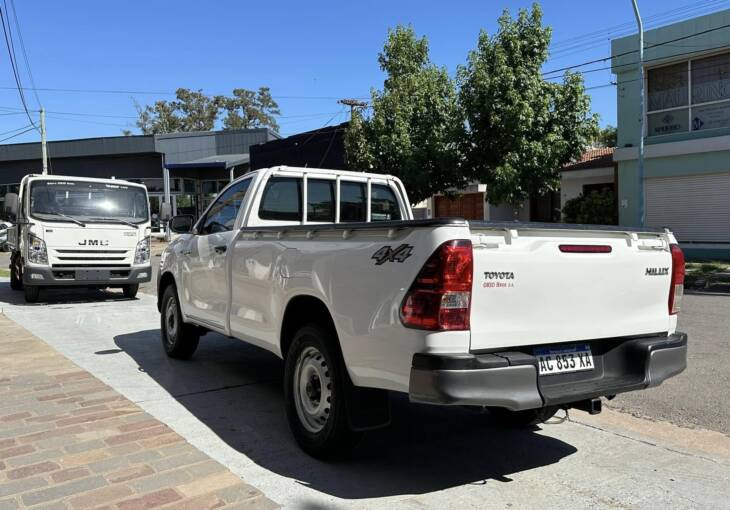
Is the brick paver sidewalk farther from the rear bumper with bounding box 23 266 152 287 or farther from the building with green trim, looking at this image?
the building with green trim

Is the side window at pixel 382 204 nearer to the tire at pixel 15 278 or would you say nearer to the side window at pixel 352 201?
the side window at pixel 352 201

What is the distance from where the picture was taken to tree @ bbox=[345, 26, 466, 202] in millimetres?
19641

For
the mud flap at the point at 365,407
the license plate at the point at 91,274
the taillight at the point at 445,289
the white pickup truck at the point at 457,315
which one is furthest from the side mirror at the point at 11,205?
the taillight at the point at 445,289

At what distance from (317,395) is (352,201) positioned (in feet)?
7.97

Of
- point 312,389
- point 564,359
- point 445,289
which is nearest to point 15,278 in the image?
point 312,389

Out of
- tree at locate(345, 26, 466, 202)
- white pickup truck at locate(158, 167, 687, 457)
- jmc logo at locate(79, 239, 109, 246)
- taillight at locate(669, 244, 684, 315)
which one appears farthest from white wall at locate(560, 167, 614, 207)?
white pickup truck at locate(158, 167, 687, 457)

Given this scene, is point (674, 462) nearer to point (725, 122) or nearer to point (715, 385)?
point (715, 385)

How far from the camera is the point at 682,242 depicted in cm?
1984

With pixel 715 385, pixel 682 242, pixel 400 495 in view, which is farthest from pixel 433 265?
pixel 682 242

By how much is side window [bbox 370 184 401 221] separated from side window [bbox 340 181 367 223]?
0.11 meters

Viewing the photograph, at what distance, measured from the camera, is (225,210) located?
628 cm

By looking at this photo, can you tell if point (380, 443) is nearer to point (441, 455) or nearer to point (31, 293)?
point (441, 455)

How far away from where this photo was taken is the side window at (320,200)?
606cm

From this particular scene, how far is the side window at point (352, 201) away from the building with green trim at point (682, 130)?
14.7 meters
